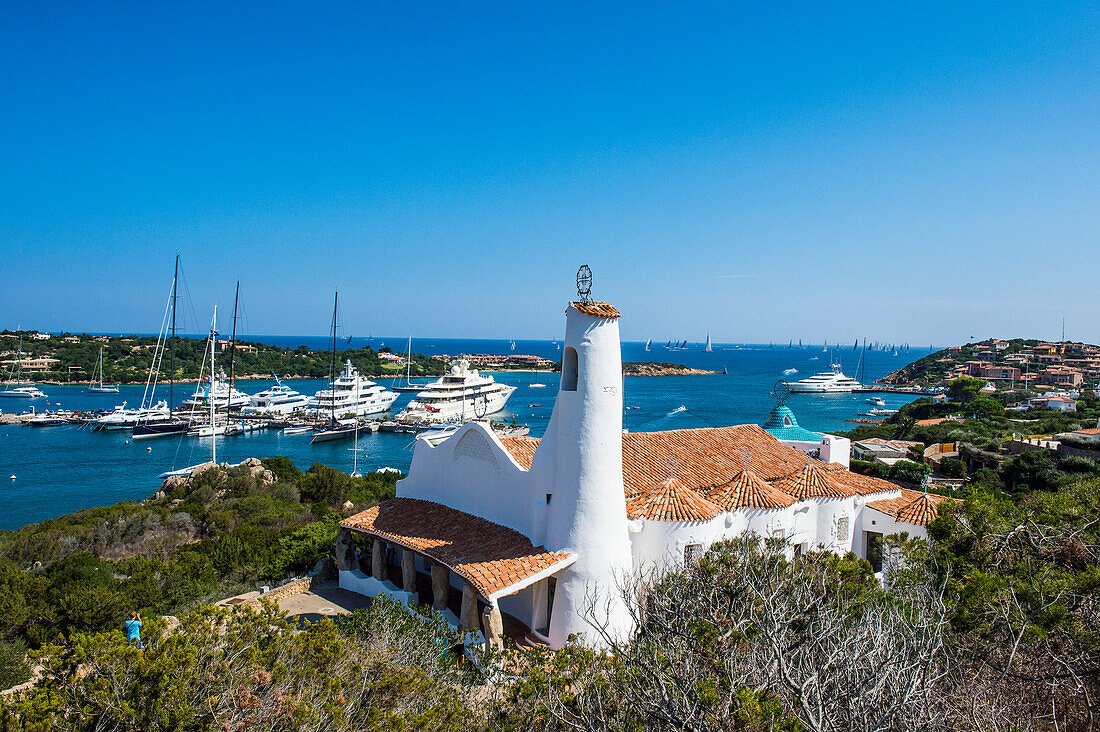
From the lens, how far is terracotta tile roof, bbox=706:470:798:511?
1517 cm

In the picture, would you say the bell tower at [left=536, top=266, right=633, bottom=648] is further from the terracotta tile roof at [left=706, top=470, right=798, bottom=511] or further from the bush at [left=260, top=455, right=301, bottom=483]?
the bush at [left=260, top=455, right=301, bottom=483]

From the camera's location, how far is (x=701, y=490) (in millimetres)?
17250

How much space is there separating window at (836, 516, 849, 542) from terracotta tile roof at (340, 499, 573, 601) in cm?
810

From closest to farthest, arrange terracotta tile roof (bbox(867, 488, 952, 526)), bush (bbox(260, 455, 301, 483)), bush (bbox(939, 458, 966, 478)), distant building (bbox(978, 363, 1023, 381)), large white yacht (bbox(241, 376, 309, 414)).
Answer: terracotta tile roof (bbox(867, 488, 952, 526)) < bush (bbox(939, 458, 966, 478)) < bush (bbox(260, 455, 301, 483)) < large white yacht (bbox(241, 376, 309, 414)) < distant building (bbox(978, 363, 1023, 381))

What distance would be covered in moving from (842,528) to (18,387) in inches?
5061

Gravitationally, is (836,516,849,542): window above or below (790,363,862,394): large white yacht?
above

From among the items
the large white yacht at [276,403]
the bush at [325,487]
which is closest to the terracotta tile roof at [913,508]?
the bush at [325,487]

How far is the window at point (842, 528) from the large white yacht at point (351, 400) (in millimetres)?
70045

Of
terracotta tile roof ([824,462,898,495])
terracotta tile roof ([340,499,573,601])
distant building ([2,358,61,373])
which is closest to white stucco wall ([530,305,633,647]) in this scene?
terracotta tile roof ([340,499,573,601])

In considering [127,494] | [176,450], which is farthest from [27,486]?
[176,450]

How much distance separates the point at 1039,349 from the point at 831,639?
16525 cm

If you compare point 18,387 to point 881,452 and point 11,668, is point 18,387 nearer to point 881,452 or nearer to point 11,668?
point 11,668

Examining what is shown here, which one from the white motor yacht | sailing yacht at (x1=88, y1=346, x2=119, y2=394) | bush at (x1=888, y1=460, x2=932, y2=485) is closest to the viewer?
bush at (x1=888, y1=460, x2=932, y2=485)

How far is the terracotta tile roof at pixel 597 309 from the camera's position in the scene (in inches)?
520
